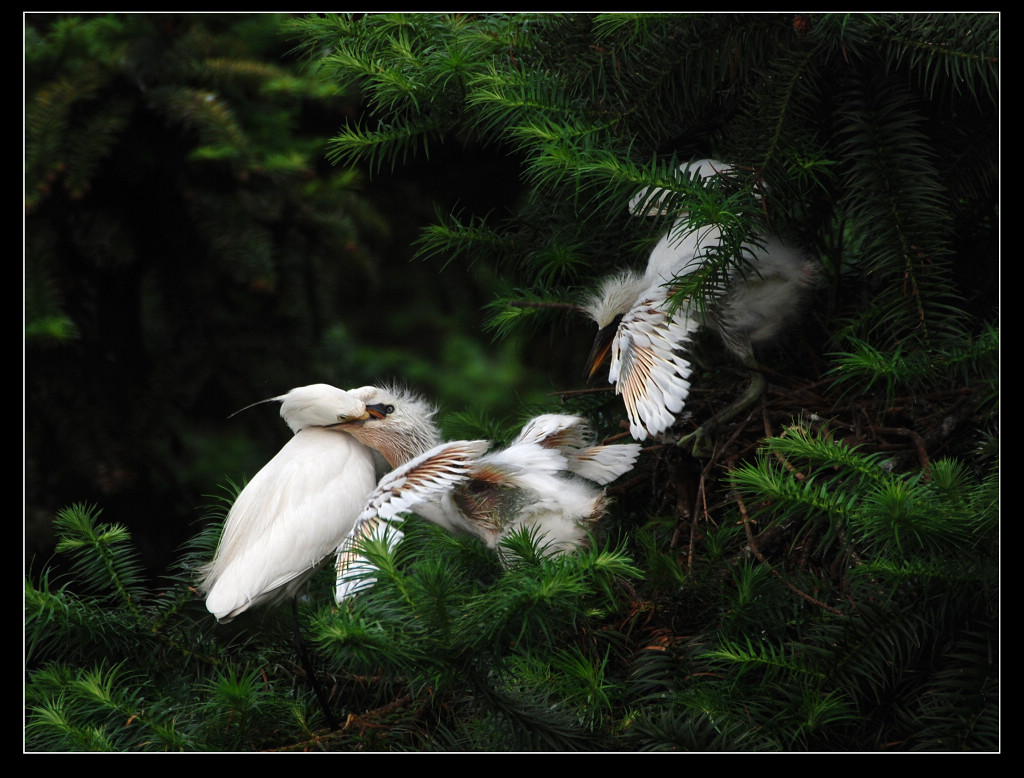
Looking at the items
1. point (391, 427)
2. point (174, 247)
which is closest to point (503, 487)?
point (391, 427)

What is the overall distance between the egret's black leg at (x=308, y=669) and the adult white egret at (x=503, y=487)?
0.13 meters

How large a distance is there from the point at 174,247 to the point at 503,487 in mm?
929

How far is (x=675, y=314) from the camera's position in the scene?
3.87 feet

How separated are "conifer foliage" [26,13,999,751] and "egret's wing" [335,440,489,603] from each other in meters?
0.06

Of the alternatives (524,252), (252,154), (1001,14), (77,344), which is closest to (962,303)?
(1001,14)

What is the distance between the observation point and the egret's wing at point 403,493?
3.16ft

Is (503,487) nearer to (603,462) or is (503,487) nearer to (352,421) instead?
(603,462)

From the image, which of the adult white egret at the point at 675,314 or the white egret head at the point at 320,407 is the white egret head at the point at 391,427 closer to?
the white egret head at the point at 320,407

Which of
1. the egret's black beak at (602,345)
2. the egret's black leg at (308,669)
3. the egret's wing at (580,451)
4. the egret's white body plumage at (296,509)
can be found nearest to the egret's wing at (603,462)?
the egret's wing at (580,451)

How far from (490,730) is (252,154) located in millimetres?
1126

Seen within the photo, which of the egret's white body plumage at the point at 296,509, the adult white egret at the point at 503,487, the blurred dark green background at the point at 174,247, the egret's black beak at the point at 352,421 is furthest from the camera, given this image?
the blurred dark green background at the point at 174,247

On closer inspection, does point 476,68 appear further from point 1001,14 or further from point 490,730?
point 490,730

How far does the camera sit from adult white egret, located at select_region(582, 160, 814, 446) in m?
1.10

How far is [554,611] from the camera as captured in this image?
806mm
